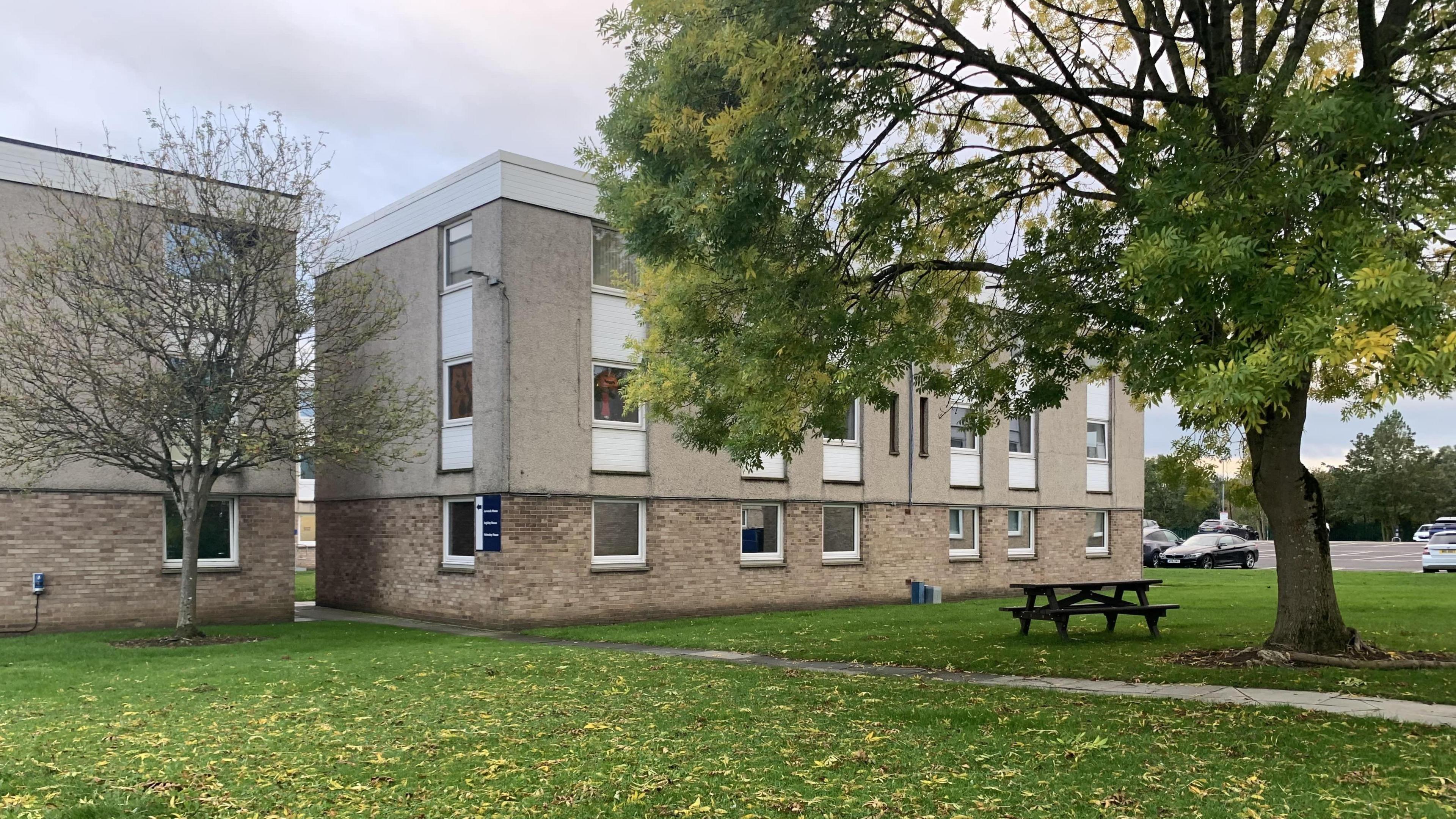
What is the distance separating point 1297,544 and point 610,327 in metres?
12.4

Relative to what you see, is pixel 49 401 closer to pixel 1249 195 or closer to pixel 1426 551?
pixel 1249 195

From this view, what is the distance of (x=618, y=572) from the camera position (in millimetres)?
20172

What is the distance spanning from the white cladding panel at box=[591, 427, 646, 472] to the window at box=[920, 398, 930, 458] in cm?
818

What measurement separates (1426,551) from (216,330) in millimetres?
36675

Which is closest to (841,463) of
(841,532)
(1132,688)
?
(841,532)

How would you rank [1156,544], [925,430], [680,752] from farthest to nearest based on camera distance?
[1156,544] → [925,430] → [680,752]

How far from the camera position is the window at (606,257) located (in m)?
20.5

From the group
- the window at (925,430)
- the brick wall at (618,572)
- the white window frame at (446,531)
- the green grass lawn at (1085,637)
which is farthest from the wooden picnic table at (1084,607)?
the window at (925,430)

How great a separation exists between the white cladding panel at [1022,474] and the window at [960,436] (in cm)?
147

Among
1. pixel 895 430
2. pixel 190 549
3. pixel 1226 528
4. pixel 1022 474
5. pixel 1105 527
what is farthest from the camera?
pixel 1226 528

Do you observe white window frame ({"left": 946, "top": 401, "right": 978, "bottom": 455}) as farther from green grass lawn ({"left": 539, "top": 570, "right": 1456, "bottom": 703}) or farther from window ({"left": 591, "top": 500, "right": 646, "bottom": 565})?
window ({"left": 591, "top": 500, "right": 646, "bottom": 565})

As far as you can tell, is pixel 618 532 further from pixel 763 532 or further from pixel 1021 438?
pixel 1021 438

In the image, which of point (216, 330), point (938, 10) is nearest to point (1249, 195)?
point (938, 10)

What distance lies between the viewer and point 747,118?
973 centimetres
